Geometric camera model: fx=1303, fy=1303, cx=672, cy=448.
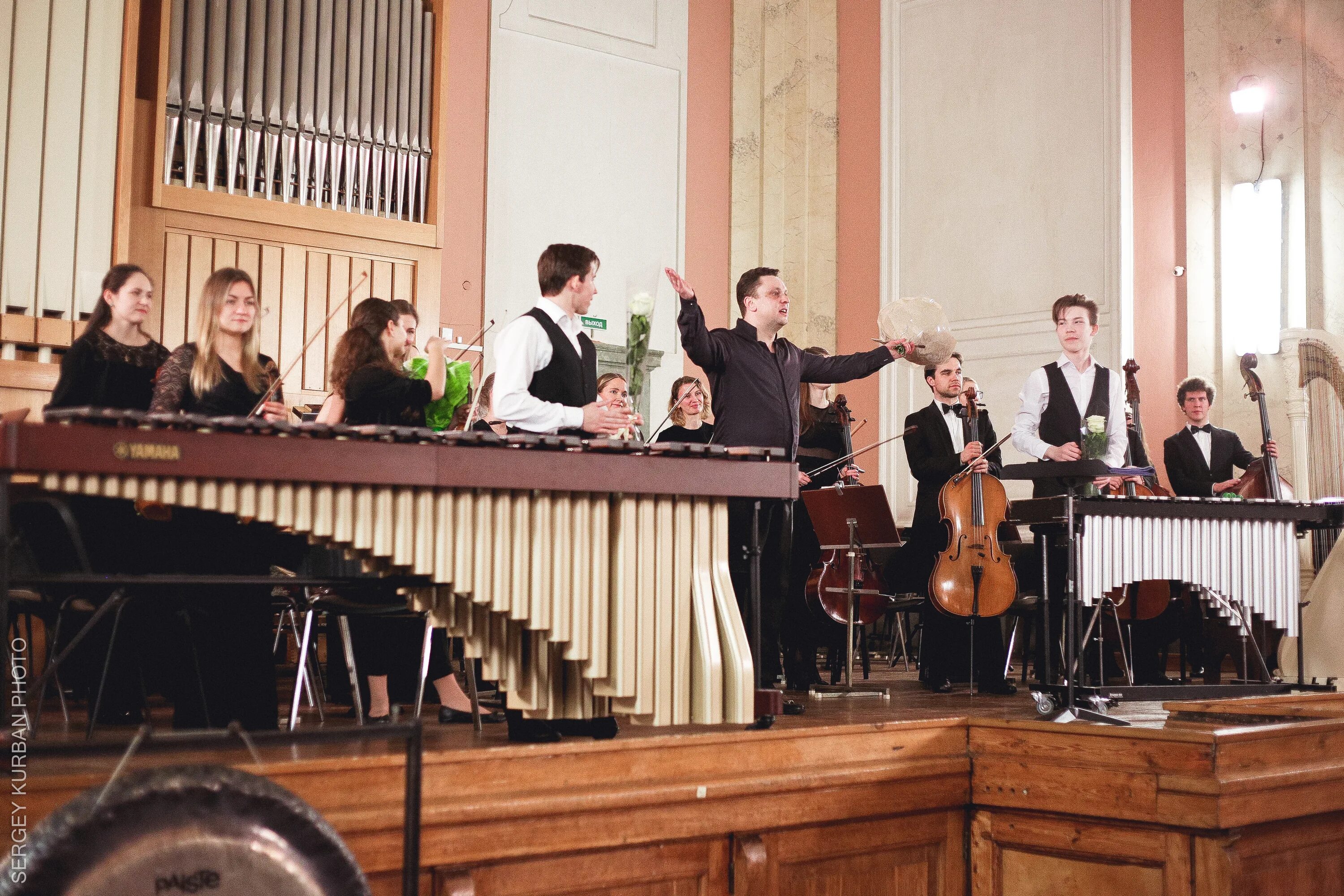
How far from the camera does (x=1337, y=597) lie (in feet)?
17.9

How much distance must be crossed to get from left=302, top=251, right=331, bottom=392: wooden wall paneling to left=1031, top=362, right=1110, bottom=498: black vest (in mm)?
3579

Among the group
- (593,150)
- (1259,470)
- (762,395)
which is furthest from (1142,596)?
(593,150)

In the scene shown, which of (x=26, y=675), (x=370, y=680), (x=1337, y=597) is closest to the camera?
(x=370, y=680)

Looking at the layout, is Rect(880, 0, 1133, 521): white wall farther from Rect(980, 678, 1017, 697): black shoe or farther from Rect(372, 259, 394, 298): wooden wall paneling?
Rect(372, 259, 394, 298): wooden wall paneling

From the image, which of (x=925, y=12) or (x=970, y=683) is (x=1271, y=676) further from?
(x=925, y=12)

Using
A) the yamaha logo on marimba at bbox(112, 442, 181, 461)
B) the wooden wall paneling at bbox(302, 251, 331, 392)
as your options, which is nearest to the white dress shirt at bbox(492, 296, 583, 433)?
the yamaha logo on marimba at bbox(112, 442, 181, 461)

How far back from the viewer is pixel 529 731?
3332 millimetres

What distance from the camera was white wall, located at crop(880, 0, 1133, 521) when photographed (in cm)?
770

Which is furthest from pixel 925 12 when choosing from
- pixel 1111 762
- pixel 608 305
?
pixel 1111 762

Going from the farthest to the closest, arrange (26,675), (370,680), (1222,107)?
(1222,107) → (26,675) → (370,680)

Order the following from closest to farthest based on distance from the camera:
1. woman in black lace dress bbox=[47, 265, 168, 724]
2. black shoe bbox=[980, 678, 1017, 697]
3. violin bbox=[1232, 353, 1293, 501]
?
woman in black lace dress bbox=[47, 265, 168, 724] < black shoe bbox=[980, 678, 1017, 697] < violin bbox=[1232, 353, 1293, 501]

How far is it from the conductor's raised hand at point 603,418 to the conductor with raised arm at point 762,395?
0.69 m

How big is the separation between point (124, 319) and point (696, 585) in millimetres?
1843

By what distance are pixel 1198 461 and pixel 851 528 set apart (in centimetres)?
259
